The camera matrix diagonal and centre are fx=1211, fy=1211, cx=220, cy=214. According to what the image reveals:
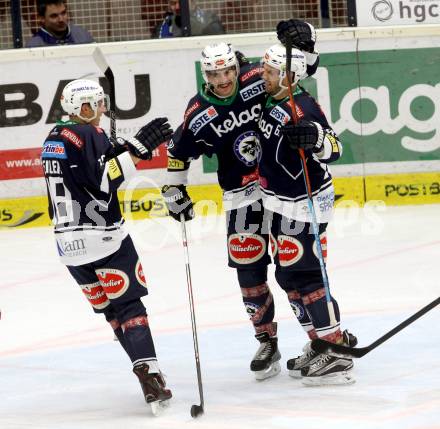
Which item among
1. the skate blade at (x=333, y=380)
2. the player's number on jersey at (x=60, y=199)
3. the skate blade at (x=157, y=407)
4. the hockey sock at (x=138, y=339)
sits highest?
the player's number on jersey at (x=60, y=199)

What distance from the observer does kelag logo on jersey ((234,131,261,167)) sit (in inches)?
229

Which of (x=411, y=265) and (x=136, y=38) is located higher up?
(x=136, y=38)

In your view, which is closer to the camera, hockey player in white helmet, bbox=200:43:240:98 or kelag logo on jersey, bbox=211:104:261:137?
Answer: hockey player in white helmet, bbox=200:43:240:98

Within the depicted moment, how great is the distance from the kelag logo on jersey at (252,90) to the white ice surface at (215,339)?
135cm

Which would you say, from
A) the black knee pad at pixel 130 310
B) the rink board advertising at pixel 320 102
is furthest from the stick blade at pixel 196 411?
→ the rink board advertising at pixel 320 102

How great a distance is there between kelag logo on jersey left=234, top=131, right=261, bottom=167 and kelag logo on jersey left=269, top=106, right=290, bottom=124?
0.21 metres

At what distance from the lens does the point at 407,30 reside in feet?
33.2

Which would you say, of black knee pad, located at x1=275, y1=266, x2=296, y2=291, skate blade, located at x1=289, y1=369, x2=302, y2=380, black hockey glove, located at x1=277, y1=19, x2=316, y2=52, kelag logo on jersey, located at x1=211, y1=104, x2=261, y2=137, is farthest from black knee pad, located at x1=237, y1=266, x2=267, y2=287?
black hockey glove, located at x1=277, y1=19, x2=316, y2=52

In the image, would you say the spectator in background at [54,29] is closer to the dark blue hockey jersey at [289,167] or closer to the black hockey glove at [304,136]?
the dark blue hockey jersey at [289,167]

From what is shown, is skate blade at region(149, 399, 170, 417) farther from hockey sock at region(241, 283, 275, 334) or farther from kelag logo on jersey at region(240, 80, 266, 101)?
kelag logo on jersey at region(240, 80, 266, 101)

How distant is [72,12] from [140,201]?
1797mm

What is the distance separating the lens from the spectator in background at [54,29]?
33.3 feet

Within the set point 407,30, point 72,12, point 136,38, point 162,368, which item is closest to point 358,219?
point 407,30

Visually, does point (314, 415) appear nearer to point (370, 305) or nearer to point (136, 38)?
point (370, 305)
